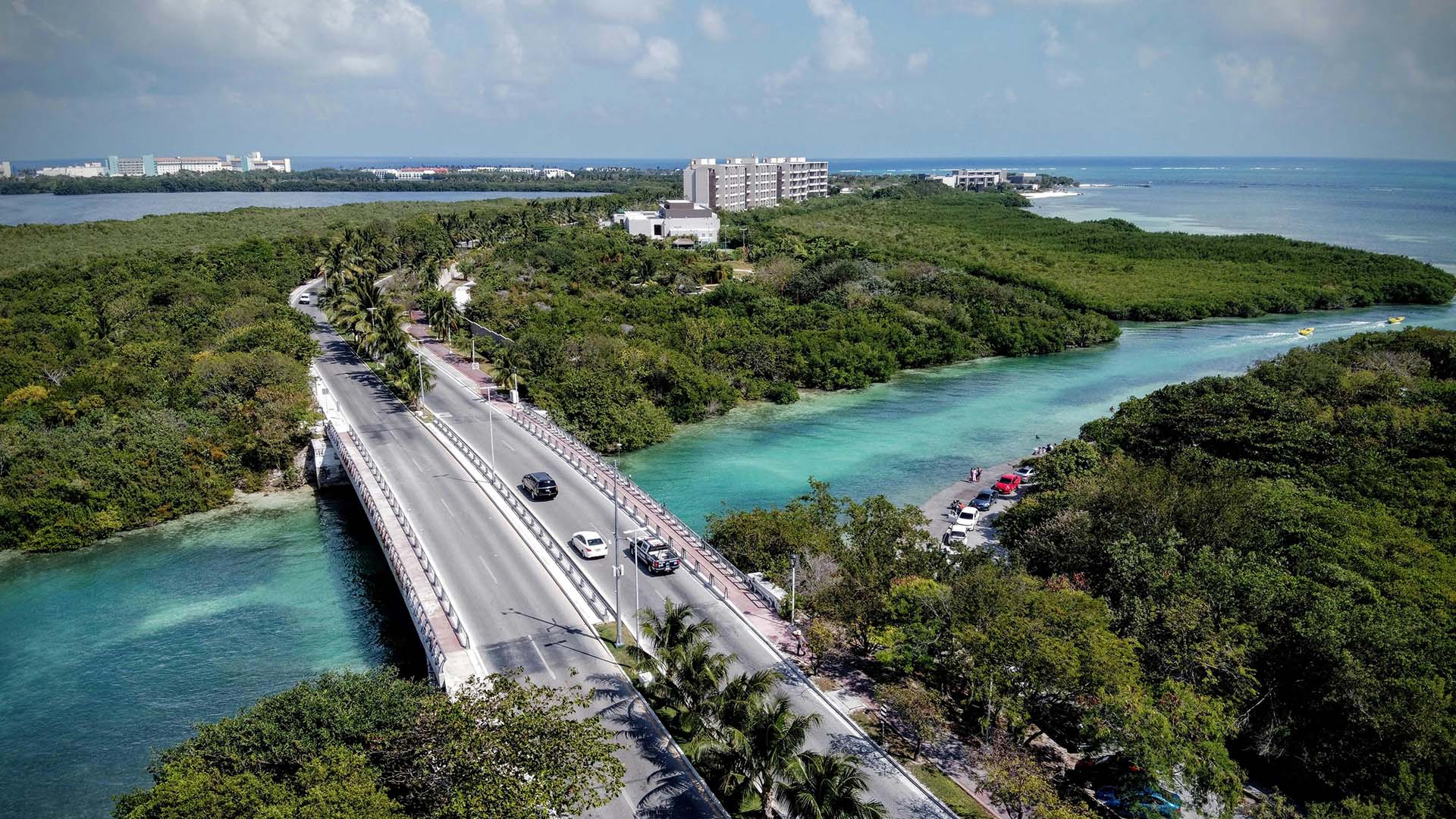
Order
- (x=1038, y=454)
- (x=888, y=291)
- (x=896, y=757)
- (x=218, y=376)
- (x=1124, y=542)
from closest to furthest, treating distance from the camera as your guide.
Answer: (x=896, y=757)
(x=1124, y=542)
(x=1038, y=454)
(x=218, y=376)
(x=888, y=291)

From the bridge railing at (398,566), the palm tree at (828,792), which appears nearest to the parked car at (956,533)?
the palm tree at (828,792)

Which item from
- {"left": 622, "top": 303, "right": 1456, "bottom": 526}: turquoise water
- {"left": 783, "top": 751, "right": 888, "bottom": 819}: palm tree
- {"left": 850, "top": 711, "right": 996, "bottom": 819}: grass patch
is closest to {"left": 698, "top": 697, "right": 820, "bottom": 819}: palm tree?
{"left": 783, "top": 751, "right": 888, "bottom": 819}: palm tree

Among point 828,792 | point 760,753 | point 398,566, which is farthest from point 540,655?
point 828,792

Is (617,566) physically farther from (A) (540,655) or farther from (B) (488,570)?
(B) (488,570)

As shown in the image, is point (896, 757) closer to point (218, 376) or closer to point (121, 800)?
point (121, 800)

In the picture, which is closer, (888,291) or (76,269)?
(76,269)

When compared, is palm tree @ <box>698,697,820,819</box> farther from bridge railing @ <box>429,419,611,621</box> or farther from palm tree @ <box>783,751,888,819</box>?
bridge railing @ <box>429,419,611,621</box>

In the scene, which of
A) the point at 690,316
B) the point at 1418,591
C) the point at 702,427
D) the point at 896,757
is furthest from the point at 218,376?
the point at 1418,591
